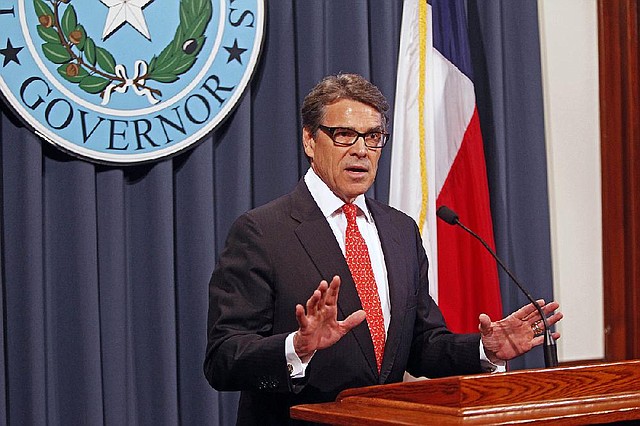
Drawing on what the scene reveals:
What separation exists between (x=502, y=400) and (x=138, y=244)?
183cm

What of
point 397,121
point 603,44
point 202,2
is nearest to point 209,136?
point 202,2

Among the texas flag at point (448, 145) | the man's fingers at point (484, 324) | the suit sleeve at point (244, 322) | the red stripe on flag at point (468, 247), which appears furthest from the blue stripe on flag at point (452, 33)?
the man's fingers at point (484, 324)

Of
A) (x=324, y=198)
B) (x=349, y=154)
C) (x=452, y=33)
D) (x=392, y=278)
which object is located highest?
(x=452, y=33)

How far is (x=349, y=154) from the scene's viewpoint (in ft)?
8.34

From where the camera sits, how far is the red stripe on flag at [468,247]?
3.75 m

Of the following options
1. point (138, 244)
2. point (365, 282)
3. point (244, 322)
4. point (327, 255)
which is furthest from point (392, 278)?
point (138, 244)

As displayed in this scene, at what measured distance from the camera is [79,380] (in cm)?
320

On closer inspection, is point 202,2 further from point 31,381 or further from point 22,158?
point 31,381

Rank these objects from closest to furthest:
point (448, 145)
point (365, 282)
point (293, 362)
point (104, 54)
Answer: point (293, 362), point (365, 282), point (104, 54), point (448, 145)

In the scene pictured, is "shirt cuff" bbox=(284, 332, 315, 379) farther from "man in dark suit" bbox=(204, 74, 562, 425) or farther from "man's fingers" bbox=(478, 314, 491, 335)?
"man's fingers" bbox=(478, 314, 491, 335)

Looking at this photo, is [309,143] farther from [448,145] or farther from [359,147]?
[448,145]

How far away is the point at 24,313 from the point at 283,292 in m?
1.16

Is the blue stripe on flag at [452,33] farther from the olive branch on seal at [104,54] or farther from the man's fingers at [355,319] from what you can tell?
the man's fingers at [355,319]

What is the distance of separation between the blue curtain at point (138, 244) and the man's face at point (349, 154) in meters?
0.95
